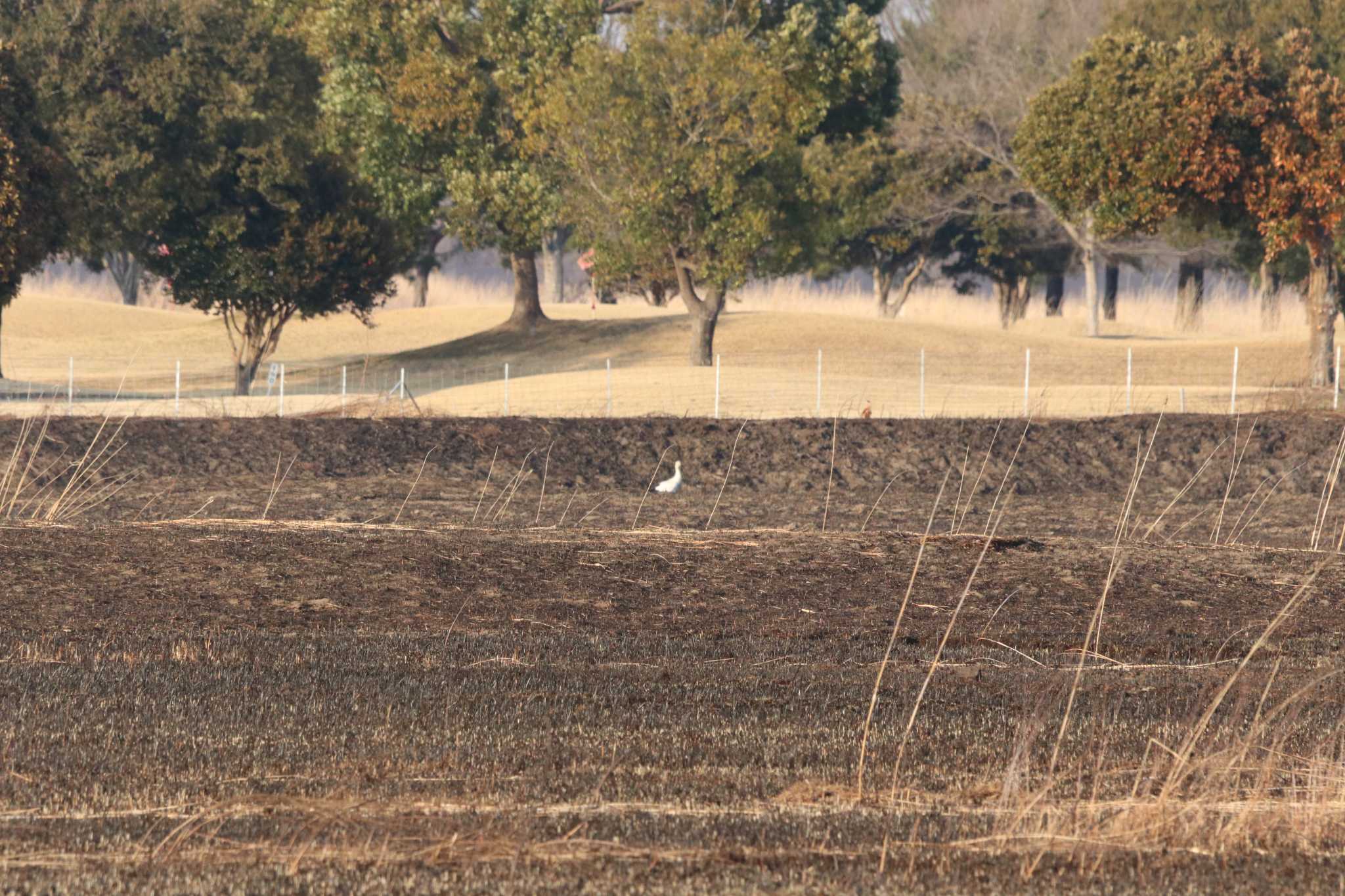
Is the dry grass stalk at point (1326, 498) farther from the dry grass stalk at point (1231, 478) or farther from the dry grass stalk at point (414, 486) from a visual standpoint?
the dry grass stalk at point (414, 486)

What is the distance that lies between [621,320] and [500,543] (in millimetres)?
41702

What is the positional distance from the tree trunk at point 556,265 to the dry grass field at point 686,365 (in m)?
8.49

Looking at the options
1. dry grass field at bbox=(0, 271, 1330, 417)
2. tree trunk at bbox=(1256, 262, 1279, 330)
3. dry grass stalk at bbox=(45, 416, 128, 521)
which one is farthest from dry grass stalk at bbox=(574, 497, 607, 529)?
tree trunk at bbox=(1256, 262, 1279, 330)

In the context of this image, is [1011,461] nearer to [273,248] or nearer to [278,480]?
[278,480]

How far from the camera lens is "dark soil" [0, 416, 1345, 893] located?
5566 mm

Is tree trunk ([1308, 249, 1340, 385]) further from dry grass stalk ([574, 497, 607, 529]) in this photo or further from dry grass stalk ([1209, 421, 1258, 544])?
dry grass stalk ([574, 497, 607, 529])

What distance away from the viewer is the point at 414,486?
654 inches

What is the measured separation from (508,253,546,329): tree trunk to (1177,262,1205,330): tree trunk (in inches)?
924

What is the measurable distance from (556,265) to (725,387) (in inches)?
2009

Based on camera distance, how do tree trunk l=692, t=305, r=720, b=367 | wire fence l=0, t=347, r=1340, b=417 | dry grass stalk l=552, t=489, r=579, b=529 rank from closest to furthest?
dry grass stalk l=552, t=489, r=579, b=529 → wire fence l=0, t=347, r=1340, b=417 → tree trunk l=692, t=305, r=720, b=367

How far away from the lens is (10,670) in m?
8.72

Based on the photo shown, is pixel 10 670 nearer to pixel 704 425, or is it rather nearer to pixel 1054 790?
pixel 1054 790

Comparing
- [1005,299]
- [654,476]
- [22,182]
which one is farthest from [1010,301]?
[654,476]

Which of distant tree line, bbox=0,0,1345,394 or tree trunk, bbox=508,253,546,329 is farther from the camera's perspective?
tree trunk, bbox=508,253,546,329
